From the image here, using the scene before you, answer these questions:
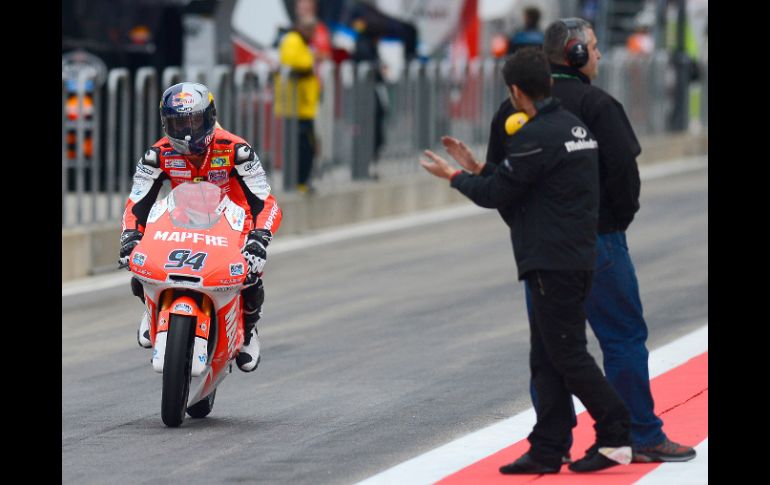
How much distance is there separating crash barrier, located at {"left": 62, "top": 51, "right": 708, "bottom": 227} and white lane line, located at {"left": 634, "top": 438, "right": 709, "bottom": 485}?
28.0ft

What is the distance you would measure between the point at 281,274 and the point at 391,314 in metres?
2.66

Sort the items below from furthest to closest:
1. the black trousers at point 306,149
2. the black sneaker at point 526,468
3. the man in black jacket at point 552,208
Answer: the black trousers at point 306,149 → the black sneaker at point 526,468 → the man in black jacket at point 552,208

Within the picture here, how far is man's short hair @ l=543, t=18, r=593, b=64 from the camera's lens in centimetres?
815

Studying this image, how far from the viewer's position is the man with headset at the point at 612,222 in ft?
26.1

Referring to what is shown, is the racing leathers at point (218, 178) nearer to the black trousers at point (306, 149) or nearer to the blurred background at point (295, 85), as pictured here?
the blurred background at point (295, 85)

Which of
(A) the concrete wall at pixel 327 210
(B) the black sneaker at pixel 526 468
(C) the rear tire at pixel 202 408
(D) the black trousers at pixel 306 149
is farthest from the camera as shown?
(D) the black trousers at pixel 306 149

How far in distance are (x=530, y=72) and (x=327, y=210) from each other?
12000mm

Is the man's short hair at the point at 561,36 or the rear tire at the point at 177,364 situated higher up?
the man's short hair at the point at 561,36

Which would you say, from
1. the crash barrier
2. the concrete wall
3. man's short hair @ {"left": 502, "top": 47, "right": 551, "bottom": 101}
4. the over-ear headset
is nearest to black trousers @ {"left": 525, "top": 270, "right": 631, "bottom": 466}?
man's short hair @ {"left": 502, "top": 47, "right": 551, "bottom": 101}

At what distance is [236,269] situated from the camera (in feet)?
29.7

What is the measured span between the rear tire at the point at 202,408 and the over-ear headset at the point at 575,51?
2.65m

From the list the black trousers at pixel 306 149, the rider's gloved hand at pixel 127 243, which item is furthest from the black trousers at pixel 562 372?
the black trousers at pixel 306 149
